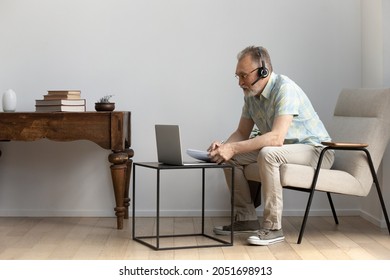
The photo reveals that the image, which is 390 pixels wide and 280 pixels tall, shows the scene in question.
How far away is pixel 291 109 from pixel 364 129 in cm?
55

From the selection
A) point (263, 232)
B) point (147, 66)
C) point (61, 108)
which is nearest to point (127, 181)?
point (61, 108)

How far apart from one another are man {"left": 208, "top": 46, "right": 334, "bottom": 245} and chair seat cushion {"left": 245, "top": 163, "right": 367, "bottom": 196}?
6 cm

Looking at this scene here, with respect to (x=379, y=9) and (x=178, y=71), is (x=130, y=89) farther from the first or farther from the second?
(x=379, y=9)

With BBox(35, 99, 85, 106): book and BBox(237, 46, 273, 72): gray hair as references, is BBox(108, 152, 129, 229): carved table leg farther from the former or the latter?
BBox(237, 46, 273, 72): gray hair

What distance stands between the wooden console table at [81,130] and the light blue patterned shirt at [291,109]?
90 centimetres

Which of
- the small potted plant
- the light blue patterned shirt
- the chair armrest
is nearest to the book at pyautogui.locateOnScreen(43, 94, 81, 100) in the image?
the small potted plant

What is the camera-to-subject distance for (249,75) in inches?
175

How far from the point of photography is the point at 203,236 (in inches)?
179

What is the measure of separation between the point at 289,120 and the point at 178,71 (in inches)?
47.6

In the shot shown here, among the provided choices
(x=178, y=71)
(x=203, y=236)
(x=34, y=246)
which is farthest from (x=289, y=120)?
(x=34, y=246)

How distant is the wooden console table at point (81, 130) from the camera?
15.5ft

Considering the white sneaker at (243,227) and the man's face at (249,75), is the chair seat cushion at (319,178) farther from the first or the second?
the man's face at (249,75)

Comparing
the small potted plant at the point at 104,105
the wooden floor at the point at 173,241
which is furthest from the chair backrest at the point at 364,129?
the small potted plant at the point at 104,105

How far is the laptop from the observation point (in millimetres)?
4098
